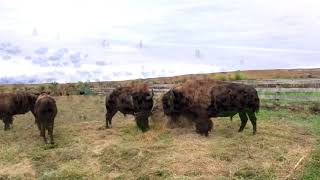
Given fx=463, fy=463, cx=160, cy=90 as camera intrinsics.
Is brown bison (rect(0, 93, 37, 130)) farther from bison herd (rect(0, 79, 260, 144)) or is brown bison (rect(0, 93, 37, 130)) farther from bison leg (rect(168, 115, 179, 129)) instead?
bison leg (rect(168, 115, 179, 129))

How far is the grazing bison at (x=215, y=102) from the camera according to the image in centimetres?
1359

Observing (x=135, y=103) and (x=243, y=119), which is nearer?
(x=243, y=119)

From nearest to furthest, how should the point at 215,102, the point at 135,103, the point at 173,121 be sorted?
the point at 215,102, the point at 173,121, the point at 135,103

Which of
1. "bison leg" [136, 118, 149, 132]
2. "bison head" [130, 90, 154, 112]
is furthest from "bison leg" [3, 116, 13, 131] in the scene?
"bison leg" [136, 118, 149, 132]

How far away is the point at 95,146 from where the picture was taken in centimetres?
1258

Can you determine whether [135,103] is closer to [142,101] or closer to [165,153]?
[142,101]

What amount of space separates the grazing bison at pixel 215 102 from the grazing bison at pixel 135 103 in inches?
51.1

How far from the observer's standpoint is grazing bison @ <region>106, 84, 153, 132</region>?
14.9 meters

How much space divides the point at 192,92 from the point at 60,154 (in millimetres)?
4495

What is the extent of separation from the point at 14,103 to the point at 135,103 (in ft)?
17.2

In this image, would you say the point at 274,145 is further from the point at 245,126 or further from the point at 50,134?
the point at 50,134

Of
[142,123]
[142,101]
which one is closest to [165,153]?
[142,123]

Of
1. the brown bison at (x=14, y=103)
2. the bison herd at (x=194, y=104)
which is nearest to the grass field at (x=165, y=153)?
the bison herd at (x=194, y=104)

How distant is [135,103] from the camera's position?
15.1 metres
